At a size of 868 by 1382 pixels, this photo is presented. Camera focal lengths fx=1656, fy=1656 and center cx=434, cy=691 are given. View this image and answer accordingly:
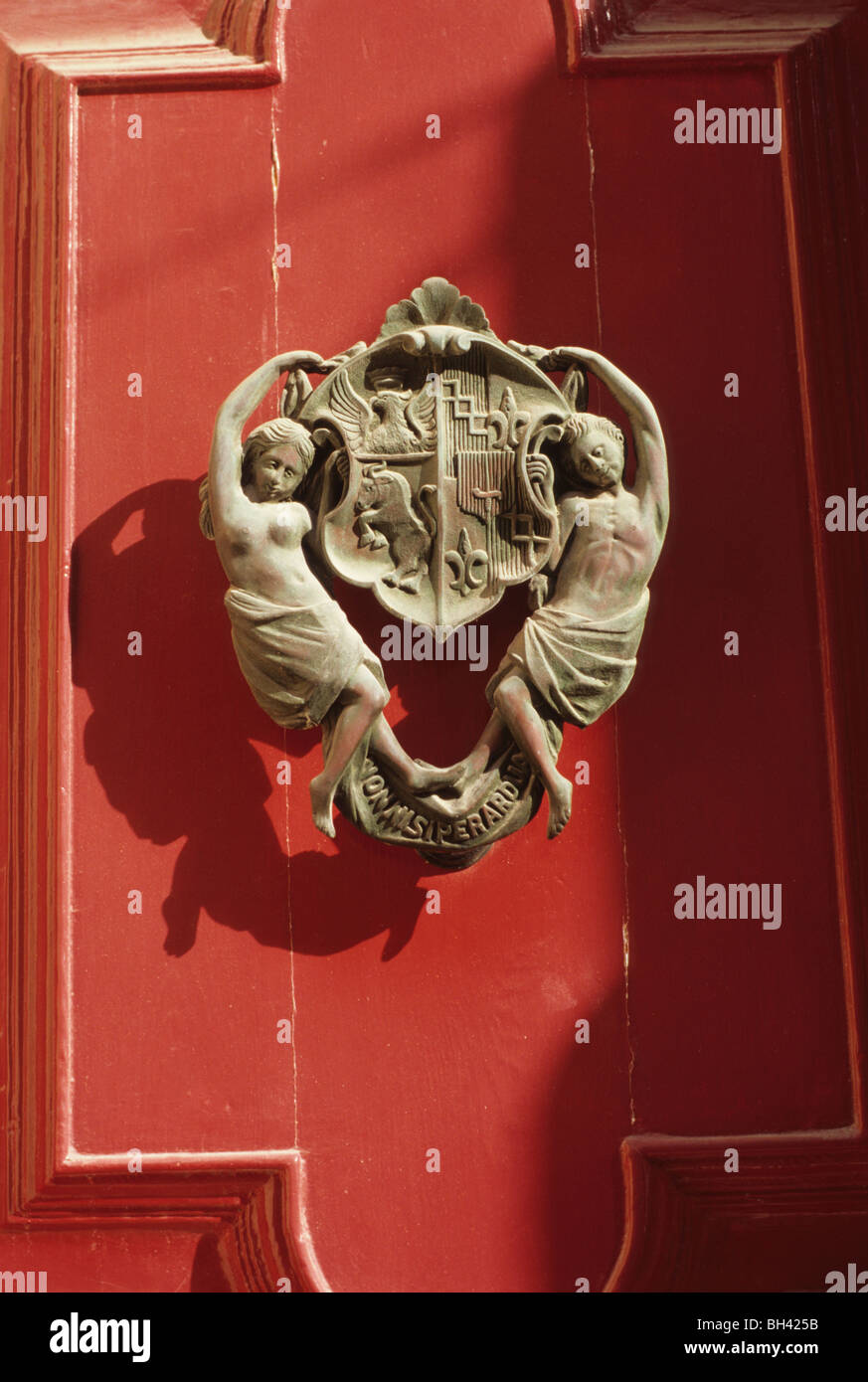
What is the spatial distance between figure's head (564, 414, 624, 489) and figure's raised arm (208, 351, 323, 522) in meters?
0.40

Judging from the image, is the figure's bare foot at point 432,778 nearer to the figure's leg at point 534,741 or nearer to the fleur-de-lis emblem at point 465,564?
the figure's leg at point 534,741

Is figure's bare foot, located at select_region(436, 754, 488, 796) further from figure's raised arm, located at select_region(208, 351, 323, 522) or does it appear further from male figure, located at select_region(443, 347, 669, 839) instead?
figure's raised arm, located at select_region(208, 351, 323, 522)

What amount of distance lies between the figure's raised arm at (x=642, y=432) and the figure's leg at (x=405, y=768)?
499 mm

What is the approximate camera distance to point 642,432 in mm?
2527

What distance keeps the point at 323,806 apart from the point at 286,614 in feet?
0.94

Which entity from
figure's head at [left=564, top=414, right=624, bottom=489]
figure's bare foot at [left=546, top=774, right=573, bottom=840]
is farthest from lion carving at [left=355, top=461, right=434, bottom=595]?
figure's bare foot at [left=546, top=774, right=573, bottom=840]

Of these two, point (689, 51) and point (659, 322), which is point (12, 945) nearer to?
Answer: point (659, 322)

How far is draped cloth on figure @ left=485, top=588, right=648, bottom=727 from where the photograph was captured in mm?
2447

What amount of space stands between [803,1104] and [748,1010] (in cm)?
16

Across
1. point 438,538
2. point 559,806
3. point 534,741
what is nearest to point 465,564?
point 438,538

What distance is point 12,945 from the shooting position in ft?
8.39

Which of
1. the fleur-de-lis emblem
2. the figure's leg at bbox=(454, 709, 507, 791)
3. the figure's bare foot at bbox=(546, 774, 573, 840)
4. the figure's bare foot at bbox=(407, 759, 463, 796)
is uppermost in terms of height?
the fleur-de-lis emblem
